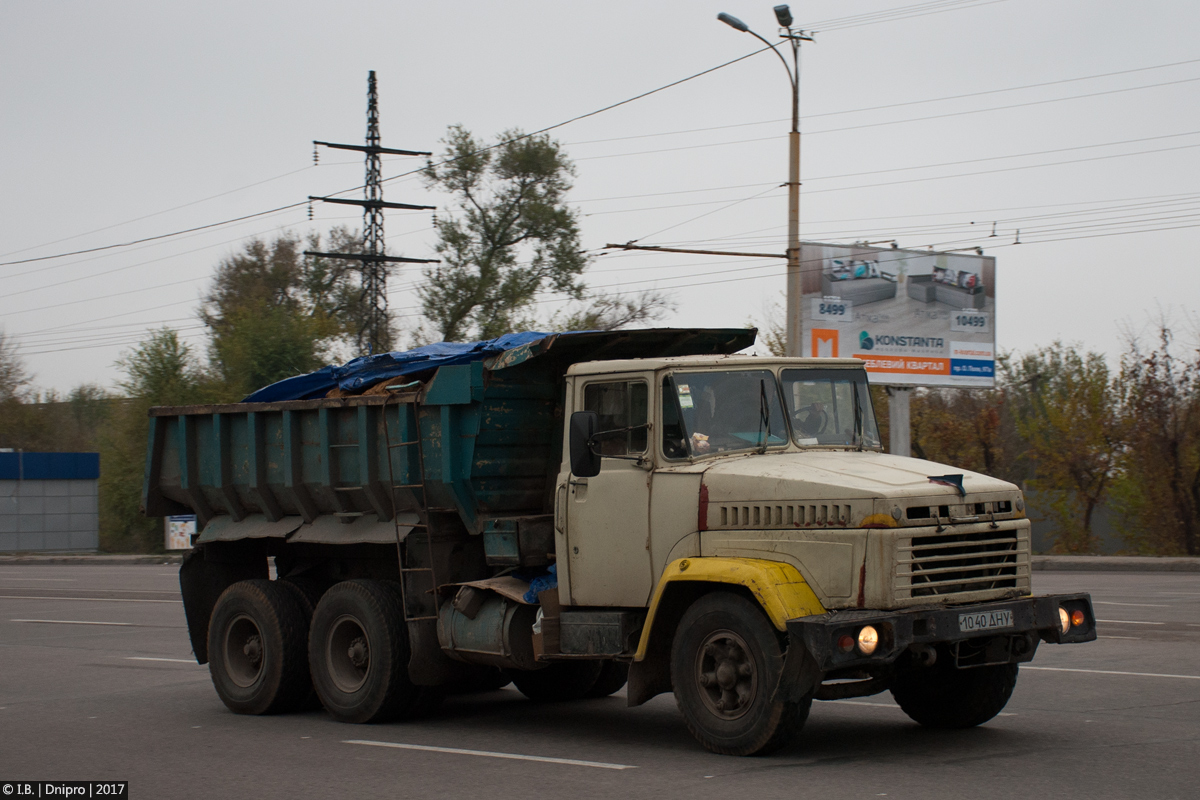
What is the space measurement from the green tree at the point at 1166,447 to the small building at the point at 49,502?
37.2 meters

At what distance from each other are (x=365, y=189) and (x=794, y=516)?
31.1 m

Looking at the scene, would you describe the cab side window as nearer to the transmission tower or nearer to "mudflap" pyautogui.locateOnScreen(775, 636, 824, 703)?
"mudflap" pyautogui.locateOnScreen(775, 636, 824, 703)

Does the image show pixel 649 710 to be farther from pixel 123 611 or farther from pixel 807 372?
pixel 123 611

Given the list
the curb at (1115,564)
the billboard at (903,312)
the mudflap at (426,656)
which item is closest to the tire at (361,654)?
the mudflap at (426,656)

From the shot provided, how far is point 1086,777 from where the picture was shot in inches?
268

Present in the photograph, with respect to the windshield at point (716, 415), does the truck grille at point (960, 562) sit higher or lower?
lower

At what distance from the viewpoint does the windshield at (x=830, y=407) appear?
8.48 m

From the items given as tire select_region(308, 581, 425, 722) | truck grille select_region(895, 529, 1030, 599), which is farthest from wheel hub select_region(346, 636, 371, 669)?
truck grille select_region(895, 529, 1030, 599)

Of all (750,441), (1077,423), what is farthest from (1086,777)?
(1077,423)

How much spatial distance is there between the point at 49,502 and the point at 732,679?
45954 millimetres

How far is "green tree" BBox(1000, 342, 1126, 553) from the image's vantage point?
112 feet

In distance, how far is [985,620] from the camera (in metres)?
7.40

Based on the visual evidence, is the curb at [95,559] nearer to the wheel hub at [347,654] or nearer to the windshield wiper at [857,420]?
the wheel hub at [347,654]

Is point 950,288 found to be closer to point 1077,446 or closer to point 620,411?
point 1077,446
